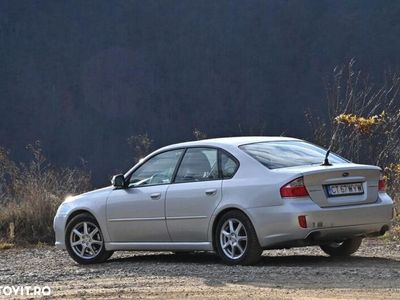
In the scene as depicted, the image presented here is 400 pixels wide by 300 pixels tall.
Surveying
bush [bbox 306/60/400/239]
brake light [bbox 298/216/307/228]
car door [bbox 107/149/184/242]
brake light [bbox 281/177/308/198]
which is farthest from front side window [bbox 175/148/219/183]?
bush [bbox 306/60/400/239]

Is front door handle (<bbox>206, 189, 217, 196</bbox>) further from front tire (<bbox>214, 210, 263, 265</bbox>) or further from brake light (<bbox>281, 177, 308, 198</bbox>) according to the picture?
brake light (<bbox>281, 177, 308, 198</bbox>)

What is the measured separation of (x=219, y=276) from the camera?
10.6m

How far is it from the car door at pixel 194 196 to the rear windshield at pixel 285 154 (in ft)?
1.63

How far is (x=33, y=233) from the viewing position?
18500 millimetres

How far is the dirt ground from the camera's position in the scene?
9375mm

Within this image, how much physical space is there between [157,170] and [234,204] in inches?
62.3

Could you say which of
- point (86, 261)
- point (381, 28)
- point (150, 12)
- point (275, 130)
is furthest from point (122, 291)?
point (150, 12)

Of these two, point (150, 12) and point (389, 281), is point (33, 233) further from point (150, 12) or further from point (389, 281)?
point (150, 12)

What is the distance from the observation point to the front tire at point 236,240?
11375 mm

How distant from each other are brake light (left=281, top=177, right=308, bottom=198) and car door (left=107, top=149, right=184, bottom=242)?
5.75 ft

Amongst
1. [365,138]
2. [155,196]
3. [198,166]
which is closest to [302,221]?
[198,166]

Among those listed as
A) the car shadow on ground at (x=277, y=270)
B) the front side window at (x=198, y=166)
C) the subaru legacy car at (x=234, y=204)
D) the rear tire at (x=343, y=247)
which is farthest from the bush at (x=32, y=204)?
the rear tire at (x=343, y=247)

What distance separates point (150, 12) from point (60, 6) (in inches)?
148

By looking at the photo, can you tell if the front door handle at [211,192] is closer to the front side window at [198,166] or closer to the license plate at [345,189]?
the front side window at [198,166]
